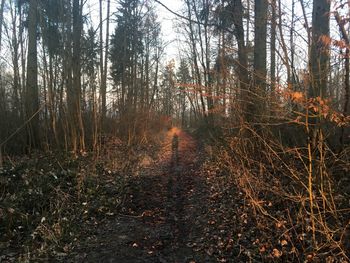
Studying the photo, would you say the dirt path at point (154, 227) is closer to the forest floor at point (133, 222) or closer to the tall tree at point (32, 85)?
the forest floor at point (133, 222)

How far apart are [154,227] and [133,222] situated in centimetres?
45

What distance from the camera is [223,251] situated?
408cm

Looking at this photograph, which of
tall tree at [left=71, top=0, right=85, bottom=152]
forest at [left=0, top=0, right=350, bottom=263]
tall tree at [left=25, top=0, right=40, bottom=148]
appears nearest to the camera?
forest at [left=0, top=0, right=350, bottom=263]

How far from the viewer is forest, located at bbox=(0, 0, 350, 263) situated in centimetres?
402

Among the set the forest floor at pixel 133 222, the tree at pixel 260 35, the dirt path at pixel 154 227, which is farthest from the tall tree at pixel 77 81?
the tree at pixel 260 35

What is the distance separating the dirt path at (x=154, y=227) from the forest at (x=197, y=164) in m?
0.03

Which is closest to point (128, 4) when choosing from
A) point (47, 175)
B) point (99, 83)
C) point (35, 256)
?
point (99, 83)

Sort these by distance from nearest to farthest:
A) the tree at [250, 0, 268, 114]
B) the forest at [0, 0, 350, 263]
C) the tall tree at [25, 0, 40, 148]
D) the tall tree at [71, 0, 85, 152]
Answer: the forest at [0, 0, 350, 263]
the tree at [250, 0, 268, 114]
the tall tree at [71, 0, 85, 152]
the tall tree at [25, 0, 40, 148]

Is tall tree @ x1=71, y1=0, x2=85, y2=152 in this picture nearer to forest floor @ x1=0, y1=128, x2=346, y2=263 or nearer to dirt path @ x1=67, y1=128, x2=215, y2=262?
forest floor @ x1=0, y1=128, x2=346, y2=263

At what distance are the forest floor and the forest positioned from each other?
3 centimetres

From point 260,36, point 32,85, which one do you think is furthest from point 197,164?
point 32,85

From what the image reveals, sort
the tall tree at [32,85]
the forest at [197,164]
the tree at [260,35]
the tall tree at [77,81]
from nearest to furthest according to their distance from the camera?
1. the forest at [197,164]
2. the tree at [260,35]
3. the tall tree at [77,81]
4. the tall tree at [32,85]

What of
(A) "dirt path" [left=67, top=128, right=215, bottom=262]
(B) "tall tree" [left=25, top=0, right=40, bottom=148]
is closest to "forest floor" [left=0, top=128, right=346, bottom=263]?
(A) "dirt path" [left=67, top=128, right=215, bottom=262]

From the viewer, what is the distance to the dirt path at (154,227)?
13.5 ft
